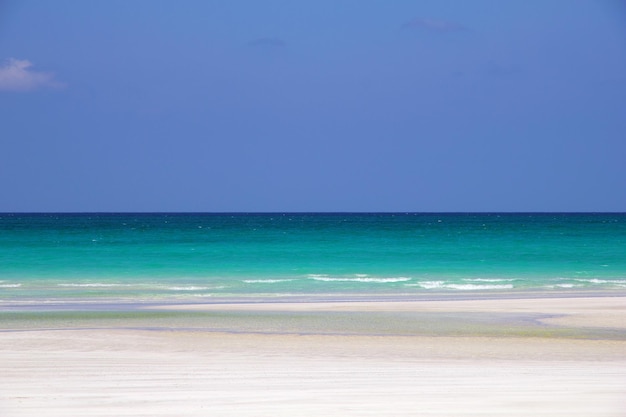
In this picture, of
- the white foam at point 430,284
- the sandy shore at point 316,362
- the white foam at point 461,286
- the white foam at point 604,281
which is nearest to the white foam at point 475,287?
the white foam at point 461,286

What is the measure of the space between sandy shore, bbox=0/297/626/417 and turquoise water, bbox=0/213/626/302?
5920 mm

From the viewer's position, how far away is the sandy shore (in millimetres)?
7465

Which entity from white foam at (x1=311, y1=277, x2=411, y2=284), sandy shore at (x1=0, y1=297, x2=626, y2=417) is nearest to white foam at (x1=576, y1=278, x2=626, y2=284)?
white foam at (x1=311, y1=277, x2=411, y2=284)

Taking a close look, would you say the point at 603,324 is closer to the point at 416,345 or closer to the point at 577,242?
the point at 416,345

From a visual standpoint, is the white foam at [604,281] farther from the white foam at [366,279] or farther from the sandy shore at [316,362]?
the sandy shore at [316,362]

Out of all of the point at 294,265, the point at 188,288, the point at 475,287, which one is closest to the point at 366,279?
the point at 475,287

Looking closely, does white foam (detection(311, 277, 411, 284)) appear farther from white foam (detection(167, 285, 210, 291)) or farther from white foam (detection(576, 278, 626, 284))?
white foam (detection(576, 278, 626, 284))

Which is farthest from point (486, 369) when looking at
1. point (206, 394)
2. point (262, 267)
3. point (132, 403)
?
point (262, 267)

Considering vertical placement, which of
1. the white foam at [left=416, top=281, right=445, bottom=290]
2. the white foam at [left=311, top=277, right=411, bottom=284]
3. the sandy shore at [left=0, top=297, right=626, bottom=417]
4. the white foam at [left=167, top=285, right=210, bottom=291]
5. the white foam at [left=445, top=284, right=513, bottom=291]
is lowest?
the white foam at [left=445, top=284, right=513, bottom=291]

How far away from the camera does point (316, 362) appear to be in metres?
9.70

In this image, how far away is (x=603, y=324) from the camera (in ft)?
43.8

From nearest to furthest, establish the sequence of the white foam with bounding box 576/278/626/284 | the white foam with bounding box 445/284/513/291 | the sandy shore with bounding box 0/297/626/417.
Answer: the sandy shore with bounding box 0/297/626/417 < the white foam with bounding box 445/284/513/291 < the white foam with bounding box 576/278/626/284

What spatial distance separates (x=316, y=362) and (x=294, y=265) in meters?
21.1

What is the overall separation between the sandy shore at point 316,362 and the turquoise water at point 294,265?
5.92 metres
